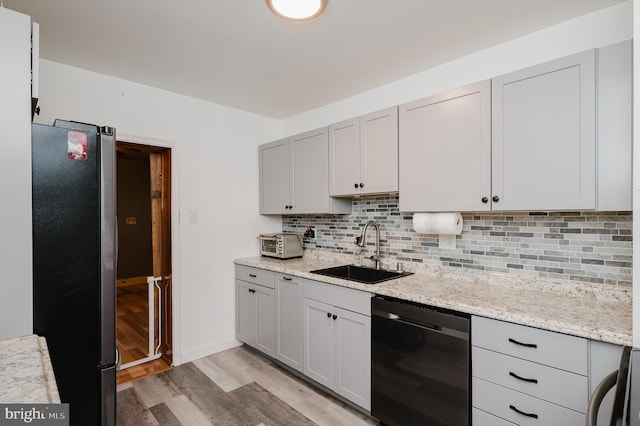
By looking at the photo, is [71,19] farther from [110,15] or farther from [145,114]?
[145,114]

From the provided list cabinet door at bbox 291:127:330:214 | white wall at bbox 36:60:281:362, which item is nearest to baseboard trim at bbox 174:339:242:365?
white wall at bbox 36:60:281:362

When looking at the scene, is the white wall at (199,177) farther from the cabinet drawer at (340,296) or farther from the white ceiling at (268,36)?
the cabinet drawer at (340,296)

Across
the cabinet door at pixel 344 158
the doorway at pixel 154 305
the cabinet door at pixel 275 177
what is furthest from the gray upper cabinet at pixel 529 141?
the doorway at pixel 154 305

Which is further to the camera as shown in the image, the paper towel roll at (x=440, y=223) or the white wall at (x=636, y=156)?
the paper towel roll at (x=440, y=223)

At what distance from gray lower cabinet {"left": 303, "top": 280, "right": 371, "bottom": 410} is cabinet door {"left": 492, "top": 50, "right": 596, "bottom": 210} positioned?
1093 millimetres

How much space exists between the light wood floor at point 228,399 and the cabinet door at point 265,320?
176 millimetres

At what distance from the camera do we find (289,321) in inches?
104

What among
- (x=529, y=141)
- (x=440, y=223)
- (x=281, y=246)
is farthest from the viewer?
(x=281, y=246)

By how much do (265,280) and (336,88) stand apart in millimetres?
1808

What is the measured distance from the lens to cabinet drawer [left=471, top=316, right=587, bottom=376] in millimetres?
1332

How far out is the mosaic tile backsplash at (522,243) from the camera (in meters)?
1.70

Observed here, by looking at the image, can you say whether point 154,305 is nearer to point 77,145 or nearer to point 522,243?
point 77,145

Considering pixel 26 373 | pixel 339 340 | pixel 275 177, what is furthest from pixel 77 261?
pixel 275 177

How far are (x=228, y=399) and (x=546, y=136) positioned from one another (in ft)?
8.63
